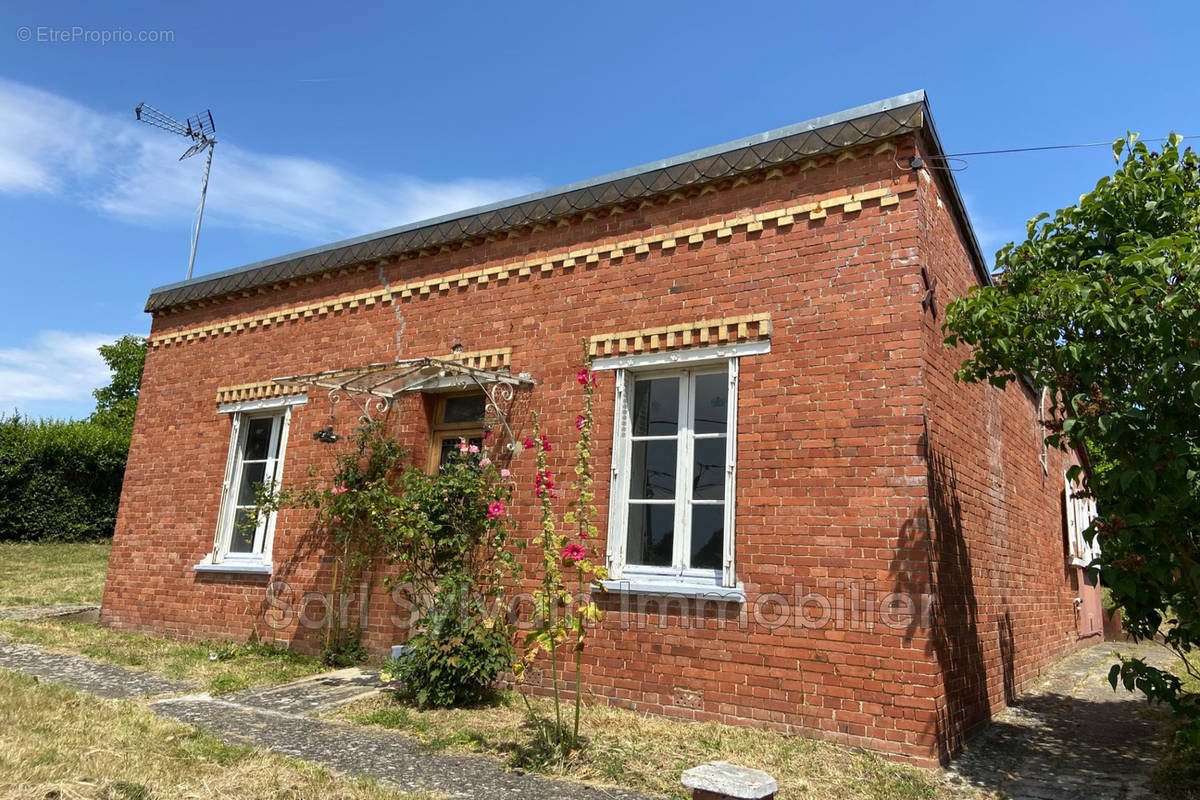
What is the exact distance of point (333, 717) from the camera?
5941 mm

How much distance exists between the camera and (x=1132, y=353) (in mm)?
4434

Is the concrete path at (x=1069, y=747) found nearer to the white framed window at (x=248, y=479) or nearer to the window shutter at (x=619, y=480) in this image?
the window shutter at (x=619, y=480)

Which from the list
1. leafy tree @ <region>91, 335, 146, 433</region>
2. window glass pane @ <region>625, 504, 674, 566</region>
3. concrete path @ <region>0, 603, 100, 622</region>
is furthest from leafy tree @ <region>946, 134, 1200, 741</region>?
leafy tree @ <region>91, 335, 146, 433</region>

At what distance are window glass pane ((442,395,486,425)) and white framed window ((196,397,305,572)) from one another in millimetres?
1978

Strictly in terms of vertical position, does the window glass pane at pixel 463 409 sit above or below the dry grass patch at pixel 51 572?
above

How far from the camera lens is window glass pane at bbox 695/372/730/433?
6223 millimetres

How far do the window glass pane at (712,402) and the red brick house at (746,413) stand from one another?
0.02m

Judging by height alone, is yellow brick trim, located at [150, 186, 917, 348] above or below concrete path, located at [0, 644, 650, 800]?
above

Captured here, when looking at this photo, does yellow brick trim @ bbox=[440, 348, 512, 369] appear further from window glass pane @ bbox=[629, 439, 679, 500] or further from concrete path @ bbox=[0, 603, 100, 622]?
concrete path @ bbox=[0, 603, 100, 622]

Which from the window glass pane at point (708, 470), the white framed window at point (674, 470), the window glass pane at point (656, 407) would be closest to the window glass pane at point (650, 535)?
the white framed window at point (674, 470)

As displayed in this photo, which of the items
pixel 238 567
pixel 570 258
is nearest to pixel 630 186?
pixel 570 258

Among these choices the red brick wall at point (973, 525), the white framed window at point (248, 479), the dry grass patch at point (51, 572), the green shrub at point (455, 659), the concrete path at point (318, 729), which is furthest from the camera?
the dry grass patch at point (51, 572)

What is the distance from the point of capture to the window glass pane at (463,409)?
7840 mm

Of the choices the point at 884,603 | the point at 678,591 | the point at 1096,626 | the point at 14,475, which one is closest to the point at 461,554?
the point at 678,591
